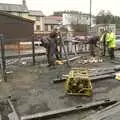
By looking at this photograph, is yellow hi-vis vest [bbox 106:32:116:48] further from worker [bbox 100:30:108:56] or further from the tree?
the tree

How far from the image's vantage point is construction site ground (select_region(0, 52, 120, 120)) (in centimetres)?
734

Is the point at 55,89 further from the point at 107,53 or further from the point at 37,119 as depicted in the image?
the point at 107,53

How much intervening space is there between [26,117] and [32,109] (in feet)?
2.56

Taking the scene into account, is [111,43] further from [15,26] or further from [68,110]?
[15,26]

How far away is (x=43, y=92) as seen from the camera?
8883 millimetres

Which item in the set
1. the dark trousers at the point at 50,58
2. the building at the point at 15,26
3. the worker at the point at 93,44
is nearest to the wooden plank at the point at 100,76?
the dark trousers at the point at 50,58

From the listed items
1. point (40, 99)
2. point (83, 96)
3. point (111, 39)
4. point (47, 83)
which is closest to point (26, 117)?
point (40, 99)

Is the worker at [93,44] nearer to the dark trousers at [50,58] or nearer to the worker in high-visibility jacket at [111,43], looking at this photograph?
the worker in high-visibility jacket at [111,43]

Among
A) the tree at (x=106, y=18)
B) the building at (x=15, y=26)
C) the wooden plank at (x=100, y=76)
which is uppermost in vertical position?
the tree at (x=106, y=18)

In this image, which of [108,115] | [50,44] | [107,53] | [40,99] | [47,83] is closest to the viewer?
[108,115]

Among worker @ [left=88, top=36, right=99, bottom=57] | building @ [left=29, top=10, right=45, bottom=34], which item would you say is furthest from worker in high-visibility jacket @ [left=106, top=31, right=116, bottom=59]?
building @ [left=29, top=10, right=45, bottom=34]

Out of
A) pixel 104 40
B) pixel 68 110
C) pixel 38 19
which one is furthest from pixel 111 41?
pixel 38 19

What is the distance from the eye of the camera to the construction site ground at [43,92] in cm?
734

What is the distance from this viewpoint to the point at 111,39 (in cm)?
1764
